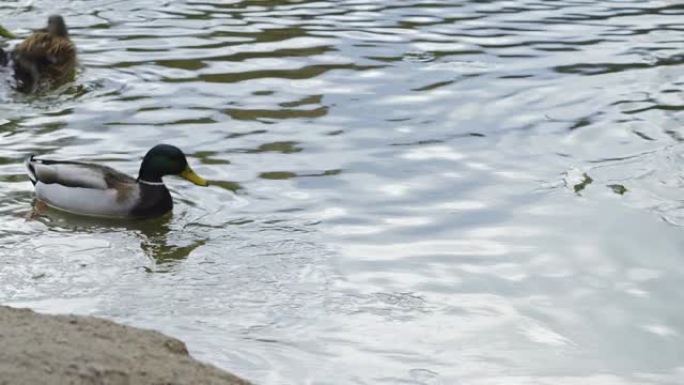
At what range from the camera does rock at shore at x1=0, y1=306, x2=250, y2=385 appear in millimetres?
5363

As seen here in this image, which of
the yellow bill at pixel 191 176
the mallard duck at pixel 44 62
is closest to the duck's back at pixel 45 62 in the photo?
the mallard duck at pixel 44 62

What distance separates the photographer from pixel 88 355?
18.2 ft

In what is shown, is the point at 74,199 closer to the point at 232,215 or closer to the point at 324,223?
the point at 232,215

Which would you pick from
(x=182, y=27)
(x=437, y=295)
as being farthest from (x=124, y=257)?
(x=182, y=27)

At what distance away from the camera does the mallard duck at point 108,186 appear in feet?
33.2

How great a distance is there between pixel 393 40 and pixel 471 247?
21.3 feet

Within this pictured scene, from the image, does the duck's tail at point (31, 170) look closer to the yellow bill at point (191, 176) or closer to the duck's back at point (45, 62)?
the yellow bill at point (191, 176)

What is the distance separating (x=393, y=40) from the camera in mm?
15508

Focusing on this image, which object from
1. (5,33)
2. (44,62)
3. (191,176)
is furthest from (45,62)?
(191,176)

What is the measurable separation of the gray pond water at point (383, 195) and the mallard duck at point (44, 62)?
0.28 metres

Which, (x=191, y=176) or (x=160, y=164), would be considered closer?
(x=160, y=164)

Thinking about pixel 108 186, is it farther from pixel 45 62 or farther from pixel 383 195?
pixel 45 62

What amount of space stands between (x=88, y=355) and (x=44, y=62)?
893 centimetres

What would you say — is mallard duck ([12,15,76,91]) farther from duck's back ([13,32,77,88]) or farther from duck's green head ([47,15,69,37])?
duck's green head ([47,15,69,37])
